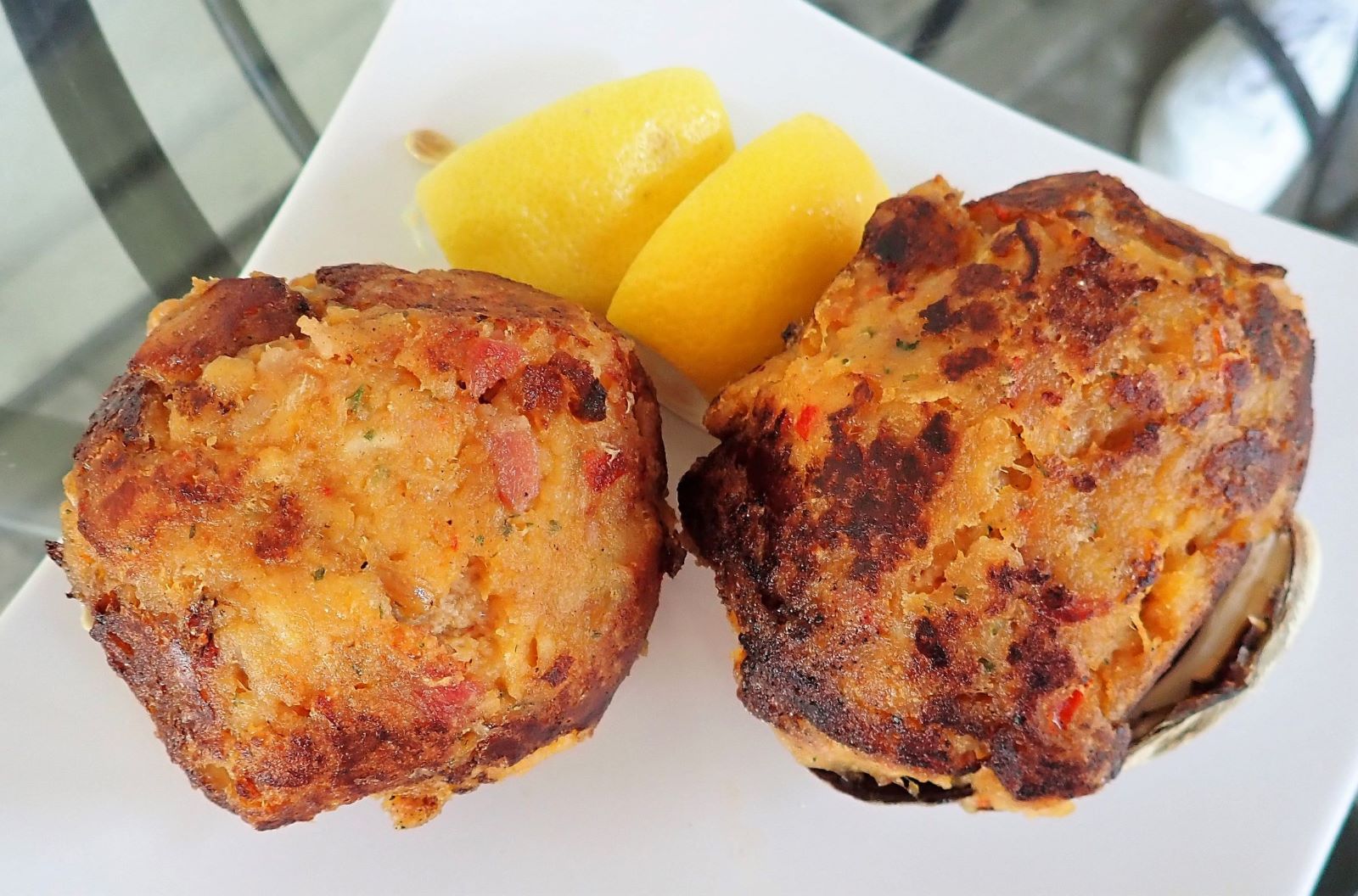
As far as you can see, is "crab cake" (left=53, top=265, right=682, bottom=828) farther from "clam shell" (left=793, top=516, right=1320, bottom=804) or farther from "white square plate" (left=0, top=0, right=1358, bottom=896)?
"clam shell" (left=793, top=516, right=1320, bottom=804)

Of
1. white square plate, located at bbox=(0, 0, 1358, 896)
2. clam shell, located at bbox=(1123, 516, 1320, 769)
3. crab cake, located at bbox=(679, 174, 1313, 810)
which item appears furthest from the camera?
white square plate, located at bbox=(0, 0, 1358, 896)

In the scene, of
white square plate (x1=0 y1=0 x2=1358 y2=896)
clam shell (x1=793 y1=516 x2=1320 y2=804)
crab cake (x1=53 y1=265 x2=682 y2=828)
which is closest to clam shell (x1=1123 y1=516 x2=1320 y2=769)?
clam shell (x1=793 y1=516 x2=1320 y2=804)

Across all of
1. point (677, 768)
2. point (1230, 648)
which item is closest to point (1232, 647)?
point (1230, 648)

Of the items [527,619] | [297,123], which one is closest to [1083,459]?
[527,619]

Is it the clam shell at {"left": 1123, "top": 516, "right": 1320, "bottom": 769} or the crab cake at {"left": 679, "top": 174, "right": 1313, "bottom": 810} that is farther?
the clam shell at {"left": 1123, "top": 516, "right": 1320, "bottom": 769}

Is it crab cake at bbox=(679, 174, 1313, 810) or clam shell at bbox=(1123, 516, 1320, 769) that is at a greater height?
crab cake at bbox=(679, 174, 1313, 810)

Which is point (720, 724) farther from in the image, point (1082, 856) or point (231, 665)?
point (231, 665)

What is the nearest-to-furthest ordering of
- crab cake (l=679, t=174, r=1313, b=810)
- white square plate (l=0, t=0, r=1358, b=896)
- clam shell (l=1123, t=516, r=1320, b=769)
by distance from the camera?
crab cake (l=679, t=174, r=1313, b=810), clam shell (l=1123, t=516, r=1320, b=769), white square plate (l=0, t=0, r=1358, b=896)

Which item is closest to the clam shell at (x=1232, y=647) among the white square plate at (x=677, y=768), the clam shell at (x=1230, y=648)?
the clam shell at (x=1230, y=648)
